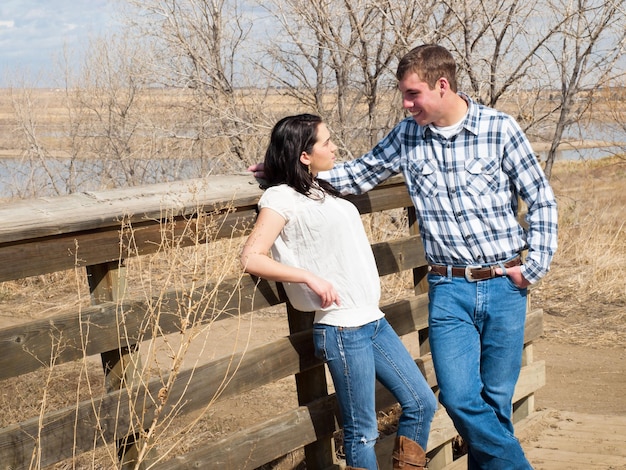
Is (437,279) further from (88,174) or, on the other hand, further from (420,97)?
(88,174)

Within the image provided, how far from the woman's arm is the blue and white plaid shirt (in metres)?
0.49

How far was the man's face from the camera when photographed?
339 centimetres

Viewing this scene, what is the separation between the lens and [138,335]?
2.90 meters

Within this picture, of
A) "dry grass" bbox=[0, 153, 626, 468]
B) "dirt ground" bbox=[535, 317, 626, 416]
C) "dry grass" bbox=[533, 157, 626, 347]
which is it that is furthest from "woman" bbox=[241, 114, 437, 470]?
"dry grass" bbox=[533, 157, 626, 347]

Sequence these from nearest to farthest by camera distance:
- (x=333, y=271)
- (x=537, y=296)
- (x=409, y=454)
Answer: (x=333, y=271), (x=409, y=454), (x=537, y=296)

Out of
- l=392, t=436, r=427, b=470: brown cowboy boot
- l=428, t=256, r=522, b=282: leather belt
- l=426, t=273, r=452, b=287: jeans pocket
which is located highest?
l=428, t=256, r=522, b=282: leather belt

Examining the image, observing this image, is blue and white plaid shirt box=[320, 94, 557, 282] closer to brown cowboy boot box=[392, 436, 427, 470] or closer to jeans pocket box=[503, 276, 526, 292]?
jeans pocket box=[503, 276, 526, 292]

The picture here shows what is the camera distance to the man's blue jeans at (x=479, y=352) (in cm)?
351

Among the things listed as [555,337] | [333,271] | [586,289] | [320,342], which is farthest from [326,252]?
[586,289]

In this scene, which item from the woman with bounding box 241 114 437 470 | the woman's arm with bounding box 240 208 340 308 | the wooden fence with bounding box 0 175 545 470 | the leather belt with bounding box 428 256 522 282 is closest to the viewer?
the wooden fence with bounding box 0 175 545 470

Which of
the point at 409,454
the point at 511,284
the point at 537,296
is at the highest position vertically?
the point at 511,284

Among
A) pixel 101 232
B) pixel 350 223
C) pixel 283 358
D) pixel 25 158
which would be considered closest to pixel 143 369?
pixel 101 232

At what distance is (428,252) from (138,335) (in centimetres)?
133

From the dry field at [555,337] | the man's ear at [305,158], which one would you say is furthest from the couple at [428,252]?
the dry field at [555,337]
